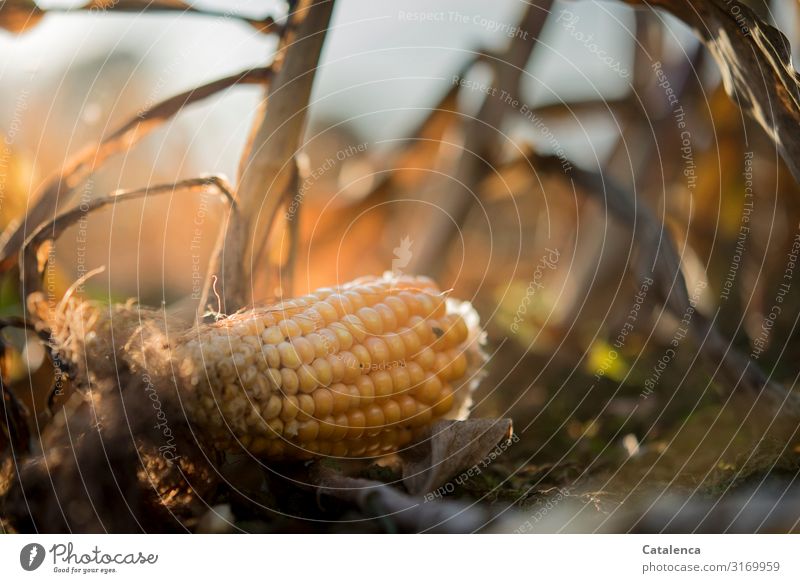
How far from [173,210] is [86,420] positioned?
0.89 feet

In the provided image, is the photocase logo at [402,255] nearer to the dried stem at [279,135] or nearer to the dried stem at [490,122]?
the dried stem at [490,122]

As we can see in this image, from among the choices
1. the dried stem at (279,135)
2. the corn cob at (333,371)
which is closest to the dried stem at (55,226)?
the dried stem at (279,135)

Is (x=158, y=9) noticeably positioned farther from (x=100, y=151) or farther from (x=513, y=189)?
(x=513, y=189)

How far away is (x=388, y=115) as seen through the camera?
90 cm

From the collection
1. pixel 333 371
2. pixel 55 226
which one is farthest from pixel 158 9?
pixel 333 371

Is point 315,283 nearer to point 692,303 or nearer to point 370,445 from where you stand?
point 370,445

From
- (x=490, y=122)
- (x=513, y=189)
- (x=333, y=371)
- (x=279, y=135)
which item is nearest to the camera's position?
(x=333, y=371)

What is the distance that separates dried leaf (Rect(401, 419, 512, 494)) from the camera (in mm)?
602

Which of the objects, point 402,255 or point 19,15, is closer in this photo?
point 19,15

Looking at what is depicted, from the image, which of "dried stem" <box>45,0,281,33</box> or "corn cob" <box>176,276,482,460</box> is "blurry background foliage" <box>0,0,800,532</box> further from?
"corn cob" <box>176,276,482,460</box>
